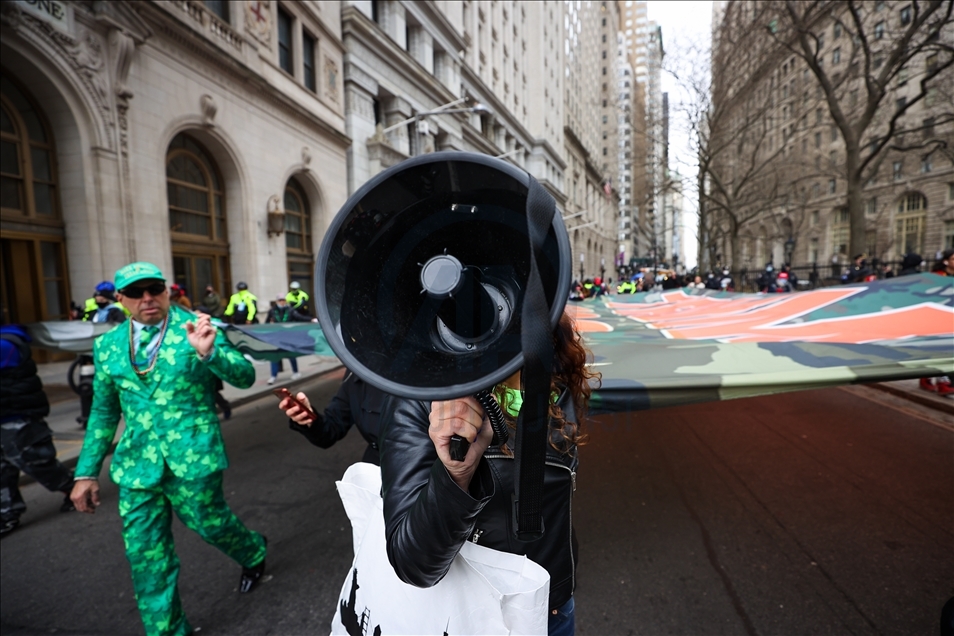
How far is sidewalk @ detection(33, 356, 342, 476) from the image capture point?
5.36 metres

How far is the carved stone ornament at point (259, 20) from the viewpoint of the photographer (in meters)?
13.3

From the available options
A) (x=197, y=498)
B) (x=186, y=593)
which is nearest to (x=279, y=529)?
(x=186, y=593)

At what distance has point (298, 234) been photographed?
16812 millimetres

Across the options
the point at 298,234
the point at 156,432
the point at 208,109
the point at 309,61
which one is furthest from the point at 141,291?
the point at 309,61

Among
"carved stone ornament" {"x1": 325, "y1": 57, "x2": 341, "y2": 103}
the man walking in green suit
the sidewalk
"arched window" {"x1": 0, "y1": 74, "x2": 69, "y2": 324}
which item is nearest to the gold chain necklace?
the man walking in green suit

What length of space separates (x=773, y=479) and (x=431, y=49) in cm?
2711

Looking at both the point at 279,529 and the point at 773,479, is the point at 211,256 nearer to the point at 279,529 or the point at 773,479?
the point at 279,529

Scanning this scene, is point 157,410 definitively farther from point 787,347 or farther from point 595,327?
point 595,327

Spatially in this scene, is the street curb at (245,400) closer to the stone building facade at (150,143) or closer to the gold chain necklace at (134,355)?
the gold chain necklace at (134,355)

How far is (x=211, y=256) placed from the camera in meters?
12.9

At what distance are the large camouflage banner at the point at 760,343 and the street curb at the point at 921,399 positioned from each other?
4.78 feet

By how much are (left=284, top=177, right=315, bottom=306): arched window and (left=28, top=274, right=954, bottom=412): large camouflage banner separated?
36.0 feet

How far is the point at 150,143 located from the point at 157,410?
10.8m

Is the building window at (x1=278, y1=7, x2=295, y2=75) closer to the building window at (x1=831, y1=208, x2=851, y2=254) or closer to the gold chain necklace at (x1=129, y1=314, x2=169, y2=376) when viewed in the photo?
the gold chain necklace at (x1=129, y1=314, x2=169, y2=376)
